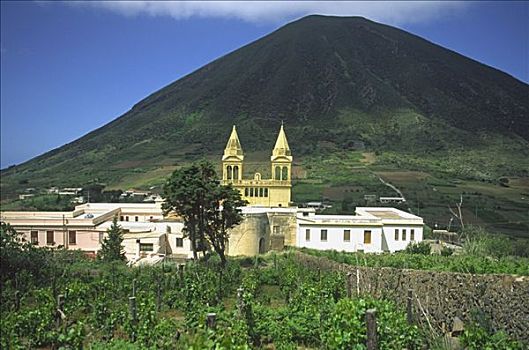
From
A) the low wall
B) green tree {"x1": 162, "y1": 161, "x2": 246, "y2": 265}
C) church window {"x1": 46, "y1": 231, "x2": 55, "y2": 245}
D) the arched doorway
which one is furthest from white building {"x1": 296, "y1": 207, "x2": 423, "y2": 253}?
church window {"x1": 46, "y1": 231, "x2": 55, "y2": 245}

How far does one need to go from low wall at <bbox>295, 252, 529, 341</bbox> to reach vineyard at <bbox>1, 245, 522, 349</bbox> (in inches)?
27.2

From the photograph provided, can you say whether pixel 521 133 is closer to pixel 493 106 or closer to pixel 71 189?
pixel 493 106

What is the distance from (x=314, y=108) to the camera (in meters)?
107

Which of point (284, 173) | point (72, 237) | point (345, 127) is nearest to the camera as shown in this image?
point (72, 237)

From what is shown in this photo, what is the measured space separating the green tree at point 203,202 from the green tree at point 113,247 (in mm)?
3215

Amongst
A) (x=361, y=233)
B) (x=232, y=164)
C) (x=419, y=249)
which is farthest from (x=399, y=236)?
(x=232, y=164)

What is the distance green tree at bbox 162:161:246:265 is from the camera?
2447 centimetres

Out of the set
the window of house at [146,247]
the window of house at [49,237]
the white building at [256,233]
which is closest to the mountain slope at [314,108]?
the white building at [256,233]

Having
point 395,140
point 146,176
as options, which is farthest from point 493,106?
point 146,176

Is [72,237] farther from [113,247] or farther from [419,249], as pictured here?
[419,249]

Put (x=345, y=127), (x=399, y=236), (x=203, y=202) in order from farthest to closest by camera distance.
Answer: (x=345, y=127)
(x=399, y=236)
(x=203, y=202)

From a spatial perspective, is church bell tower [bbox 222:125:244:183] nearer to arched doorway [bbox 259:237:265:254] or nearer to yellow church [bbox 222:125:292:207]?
yellow church [bbox 222:125:292:207]

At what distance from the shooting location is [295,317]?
13000 mm

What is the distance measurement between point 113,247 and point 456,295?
17.8m
